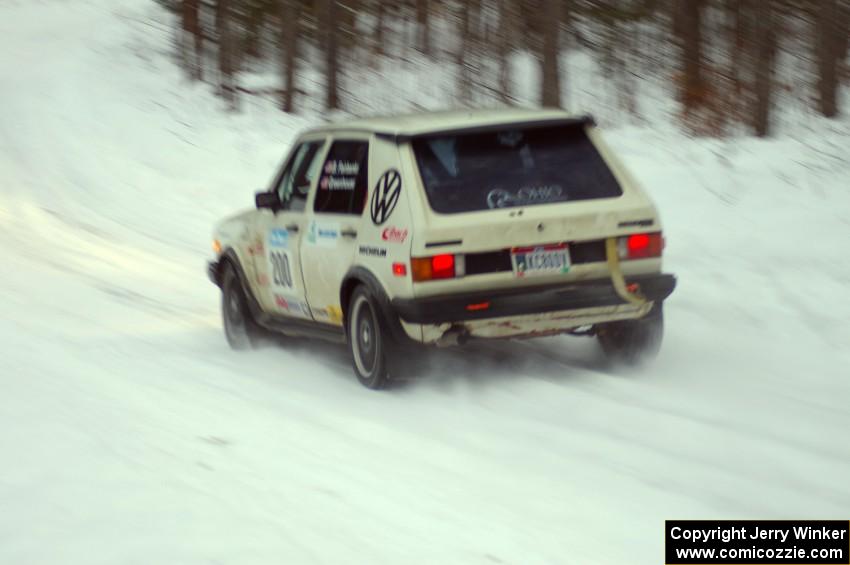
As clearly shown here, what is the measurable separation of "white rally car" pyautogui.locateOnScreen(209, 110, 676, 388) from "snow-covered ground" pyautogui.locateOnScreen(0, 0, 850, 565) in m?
0.41

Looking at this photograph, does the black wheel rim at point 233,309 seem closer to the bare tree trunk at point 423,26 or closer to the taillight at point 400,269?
the taillight at point 400,269

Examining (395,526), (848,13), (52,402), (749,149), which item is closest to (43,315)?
(52,402)

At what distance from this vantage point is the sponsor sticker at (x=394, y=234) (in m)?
7.55

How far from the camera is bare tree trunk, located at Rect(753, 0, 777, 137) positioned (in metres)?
17.0

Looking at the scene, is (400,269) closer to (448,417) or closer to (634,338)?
(448,417)

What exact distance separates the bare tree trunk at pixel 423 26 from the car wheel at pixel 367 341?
24020 mm

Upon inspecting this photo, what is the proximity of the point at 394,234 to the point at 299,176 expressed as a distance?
5.84 ft

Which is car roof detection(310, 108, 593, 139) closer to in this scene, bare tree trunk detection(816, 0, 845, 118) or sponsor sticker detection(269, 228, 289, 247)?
sponsor sticker detection(269, 228, 289, 247)

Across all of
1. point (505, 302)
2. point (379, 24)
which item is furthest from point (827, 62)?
point (379, 24)

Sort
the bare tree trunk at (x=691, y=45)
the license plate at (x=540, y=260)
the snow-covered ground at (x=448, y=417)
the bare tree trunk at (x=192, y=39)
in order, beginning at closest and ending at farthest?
the snow-covered ground at (x=448, y=417) → the license plate at (x=540, y=260) → the bare tree trunk at (x=691, y=45) → the bare tree trunk at (x=192, y=39)

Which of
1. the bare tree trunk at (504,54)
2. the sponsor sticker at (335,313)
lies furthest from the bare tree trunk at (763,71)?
the sponsor sticker at (335,313)

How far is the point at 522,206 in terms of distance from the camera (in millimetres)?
7602

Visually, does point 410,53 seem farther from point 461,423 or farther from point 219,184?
point 461,423

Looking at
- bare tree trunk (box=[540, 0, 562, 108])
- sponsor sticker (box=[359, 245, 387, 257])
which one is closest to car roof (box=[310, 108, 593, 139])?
sponsor sticker (box=[359, 245, 387, 257])
